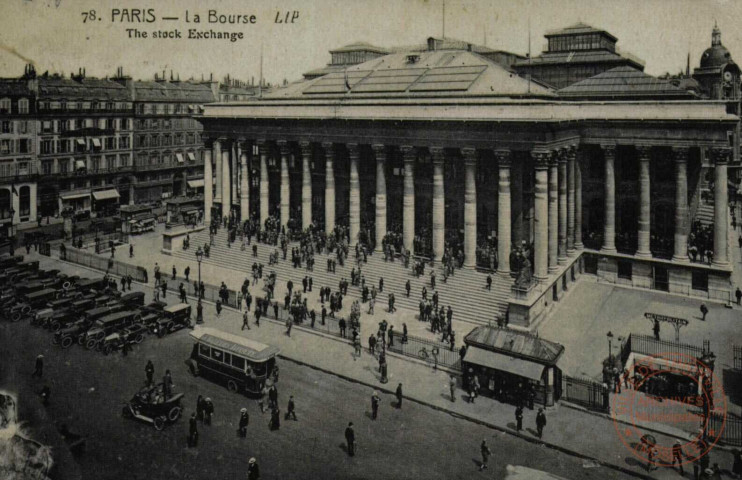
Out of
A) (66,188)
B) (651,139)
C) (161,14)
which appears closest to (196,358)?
(161,14)

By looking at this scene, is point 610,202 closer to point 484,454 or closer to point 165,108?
point 484,454

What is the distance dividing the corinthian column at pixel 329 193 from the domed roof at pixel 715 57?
2357 inches

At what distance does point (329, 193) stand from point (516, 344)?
86.9ft

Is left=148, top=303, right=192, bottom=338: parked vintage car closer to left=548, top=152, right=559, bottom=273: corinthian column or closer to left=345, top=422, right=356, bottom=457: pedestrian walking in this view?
left=345, top=422, right=356, bottom=457: pedestrian walking

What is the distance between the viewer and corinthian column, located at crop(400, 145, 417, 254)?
45094 millimetres

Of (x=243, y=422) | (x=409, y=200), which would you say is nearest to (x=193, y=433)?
(x=243, y=422)

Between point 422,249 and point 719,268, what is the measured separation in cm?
2165

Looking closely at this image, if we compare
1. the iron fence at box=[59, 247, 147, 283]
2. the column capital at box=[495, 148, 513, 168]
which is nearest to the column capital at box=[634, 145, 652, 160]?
the column capital at box=[495, 148, 513, 168]

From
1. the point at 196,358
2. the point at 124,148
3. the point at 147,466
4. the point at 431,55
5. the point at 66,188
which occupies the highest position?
the point at 431,55

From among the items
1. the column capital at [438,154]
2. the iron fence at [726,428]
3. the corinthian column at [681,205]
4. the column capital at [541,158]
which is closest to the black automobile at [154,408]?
the iron fence at [726,428]

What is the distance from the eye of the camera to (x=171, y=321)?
115 ft

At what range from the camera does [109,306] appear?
35.6 metres

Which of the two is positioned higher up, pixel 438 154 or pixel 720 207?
pixel 438 154

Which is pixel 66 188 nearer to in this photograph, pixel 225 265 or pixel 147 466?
pixel 225 265
